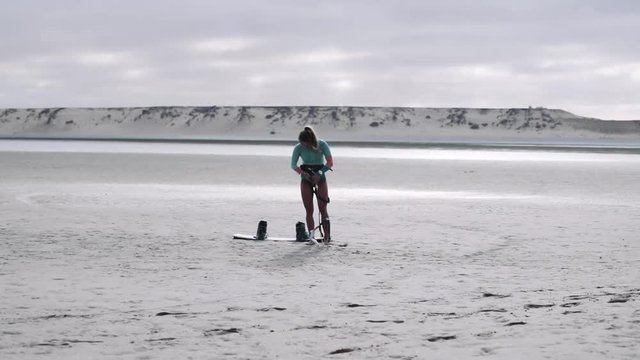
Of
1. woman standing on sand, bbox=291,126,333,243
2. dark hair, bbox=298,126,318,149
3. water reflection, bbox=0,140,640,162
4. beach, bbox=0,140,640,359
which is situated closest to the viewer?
beach, bbox=0,140,640,359

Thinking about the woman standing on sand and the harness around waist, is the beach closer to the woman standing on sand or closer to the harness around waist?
the woman standing on sand

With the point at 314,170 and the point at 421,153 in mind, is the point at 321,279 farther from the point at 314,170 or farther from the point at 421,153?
the point at 421,153

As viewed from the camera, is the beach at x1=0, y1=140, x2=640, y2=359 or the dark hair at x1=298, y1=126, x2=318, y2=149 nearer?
the beach at x1=0, y1=140, x2=640, y2=359

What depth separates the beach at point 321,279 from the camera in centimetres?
711

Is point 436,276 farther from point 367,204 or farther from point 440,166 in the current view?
point 440,166

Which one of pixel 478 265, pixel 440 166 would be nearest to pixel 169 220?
pixel 478 265

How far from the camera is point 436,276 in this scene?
10320 mm

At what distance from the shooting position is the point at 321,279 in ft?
33.2

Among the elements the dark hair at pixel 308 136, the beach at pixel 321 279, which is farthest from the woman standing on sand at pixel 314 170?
the beach at pixel 321 279

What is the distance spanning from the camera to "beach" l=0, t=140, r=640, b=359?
7.11 metres

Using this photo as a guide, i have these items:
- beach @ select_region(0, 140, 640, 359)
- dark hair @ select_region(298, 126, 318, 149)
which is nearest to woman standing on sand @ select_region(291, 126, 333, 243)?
dark hair @ select_region(298, 126, 318, 149)

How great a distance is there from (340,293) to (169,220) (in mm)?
7645

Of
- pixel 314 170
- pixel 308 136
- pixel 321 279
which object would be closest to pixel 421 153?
pixel 314 170

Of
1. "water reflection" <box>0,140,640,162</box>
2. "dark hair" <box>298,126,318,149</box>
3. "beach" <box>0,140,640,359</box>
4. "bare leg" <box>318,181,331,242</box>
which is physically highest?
"dark hair" <box>298,126,318,149</box>
